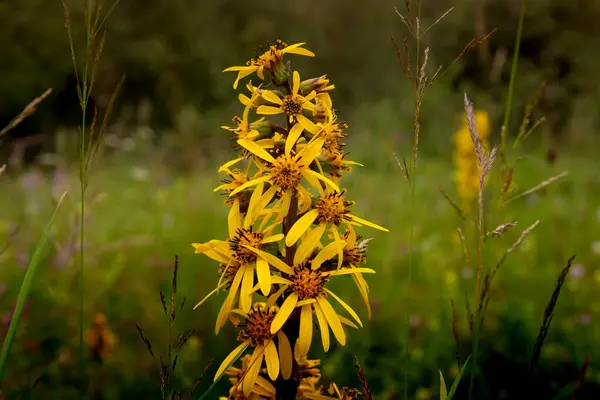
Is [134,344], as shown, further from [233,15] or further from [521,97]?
[233,15]

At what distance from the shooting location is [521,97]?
12641mm

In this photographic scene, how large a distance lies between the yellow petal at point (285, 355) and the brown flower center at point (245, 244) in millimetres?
174

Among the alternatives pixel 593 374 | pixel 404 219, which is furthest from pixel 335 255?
pixel 404 219

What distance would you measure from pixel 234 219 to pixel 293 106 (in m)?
0.29

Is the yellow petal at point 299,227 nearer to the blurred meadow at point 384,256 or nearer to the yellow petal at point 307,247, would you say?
the yellow petal at point 307,247

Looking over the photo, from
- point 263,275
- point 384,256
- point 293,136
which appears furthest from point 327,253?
point 384,256

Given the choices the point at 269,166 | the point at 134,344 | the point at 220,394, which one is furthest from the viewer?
the point at 134,344

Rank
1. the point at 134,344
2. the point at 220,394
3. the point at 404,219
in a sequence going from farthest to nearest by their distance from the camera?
the point at 404,219
the point at 134,344
the point at 220,394

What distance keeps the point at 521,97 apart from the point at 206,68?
884 cm

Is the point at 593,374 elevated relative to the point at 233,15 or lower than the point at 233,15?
lower

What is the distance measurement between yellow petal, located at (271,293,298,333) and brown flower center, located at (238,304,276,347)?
84mm

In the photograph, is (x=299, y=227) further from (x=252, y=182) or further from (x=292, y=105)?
(x=292, y=105)

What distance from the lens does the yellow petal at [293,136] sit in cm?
123

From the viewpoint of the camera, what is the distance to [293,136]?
4.09ft
